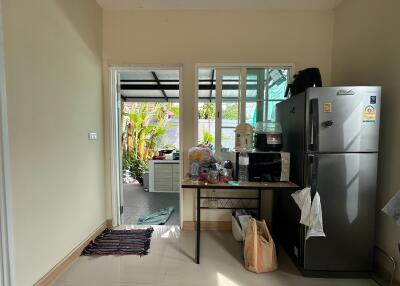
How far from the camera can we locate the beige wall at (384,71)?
1.81 m

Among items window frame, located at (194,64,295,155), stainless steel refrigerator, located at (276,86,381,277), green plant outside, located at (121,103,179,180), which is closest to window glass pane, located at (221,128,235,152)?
window frame, located at (194,64,295,155)

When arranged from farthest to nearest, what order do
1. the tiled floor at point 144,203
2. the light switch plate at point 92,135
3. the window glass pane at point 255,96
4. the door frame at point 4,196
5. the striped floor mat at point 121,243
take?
the tiled floor at point 144,203 < the window glass pane at point 255,96 < the light switch plate at point 92,135 < the striped floor mat at point 121,243 < the door frame at point 4,196

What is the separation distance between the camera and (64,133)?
6.73 ft

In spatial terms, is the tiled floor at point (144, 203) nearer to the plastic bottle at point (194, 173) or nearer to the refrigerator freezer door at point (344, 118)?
the plastic bottle at point (194, 173)

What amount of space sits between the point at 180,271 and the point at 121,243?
2.93ft

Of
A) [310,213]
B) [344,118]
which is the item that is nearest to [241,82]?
[344,118]

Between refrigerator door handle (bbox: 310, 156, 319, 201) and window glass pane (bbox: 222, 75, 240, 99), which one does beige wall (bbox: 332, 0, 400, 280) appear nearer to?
refrigerator door handle (bbox: 310, 156, 319, 201)

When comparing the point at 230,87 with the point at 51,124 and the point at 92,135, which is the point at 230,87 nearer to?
the point at 92,135

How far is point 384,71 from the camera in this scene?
191 cm

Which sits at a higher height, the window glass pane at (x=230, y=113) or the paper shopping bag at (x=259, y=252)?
the window glass pane at (x=230, y=113)

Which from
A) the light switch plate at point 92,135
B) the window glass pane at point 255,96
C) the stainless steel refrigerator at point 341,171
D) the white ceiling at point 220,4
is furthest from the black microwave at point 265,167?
the white ceiling at point 220,4

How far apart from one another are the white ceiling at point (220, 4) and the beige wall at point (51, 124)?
35 cm

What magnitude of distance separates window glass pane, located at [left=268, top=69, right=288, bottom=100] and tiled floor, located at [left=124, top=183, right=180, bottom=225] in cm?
233

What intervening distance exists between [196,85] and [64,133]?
1.63 meters
